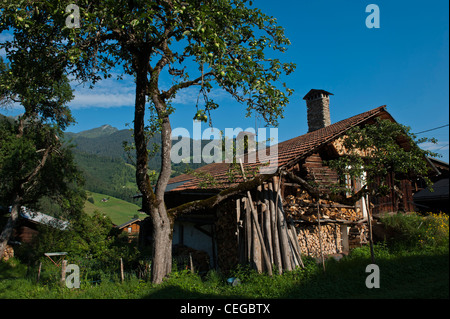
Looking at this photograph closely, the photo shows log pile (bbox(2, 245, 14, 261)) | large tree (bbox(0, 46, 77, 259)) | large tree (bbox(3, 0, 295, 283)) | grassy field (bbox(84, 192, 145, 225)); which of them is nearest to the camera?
large tree (bbox(3, 0, 295, 283))

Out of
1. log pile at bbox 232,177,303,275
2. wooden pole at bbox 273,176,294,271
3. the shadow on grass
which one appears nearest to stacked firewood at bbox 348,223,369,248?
the shadow on grass

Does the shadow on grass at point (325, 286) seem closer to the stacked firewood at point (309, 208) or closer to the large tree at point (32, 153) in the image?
the stacked firewood at point (309, 208)

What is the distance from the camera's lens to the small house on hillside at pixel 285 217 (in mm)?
9078

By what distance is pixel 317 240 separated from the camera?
10.3 meters

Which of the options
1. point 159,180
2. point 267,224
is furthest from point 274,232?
point 159,180

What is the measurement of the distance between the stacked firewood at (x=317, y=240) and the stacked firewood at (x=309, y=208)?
392 millimetres

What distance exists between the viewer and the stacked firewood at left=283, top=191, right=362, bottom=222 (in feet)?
33.3

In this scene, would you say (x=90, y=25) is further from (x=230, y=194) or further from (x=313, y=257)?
(x=313, y=257)

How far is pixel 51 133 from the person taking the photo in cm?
1759

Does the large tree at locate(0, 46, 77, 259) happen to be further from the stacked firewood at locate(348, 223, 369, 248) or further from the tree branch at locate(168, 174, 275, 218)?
the stacked firewood at locate(348, 223, 369, 248)

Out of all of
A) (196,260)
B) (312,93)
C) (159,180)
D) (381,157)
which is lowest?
(196,260)

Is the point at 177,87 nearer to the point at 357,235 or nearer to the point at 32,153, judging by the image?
the point at 357,235

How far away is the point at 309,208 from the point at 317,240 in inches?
46.4

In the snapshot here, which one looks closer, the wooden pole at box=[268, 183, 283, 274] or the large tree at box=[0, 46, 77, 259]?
the wooden pole at box=[268, 183, 283, 274]
